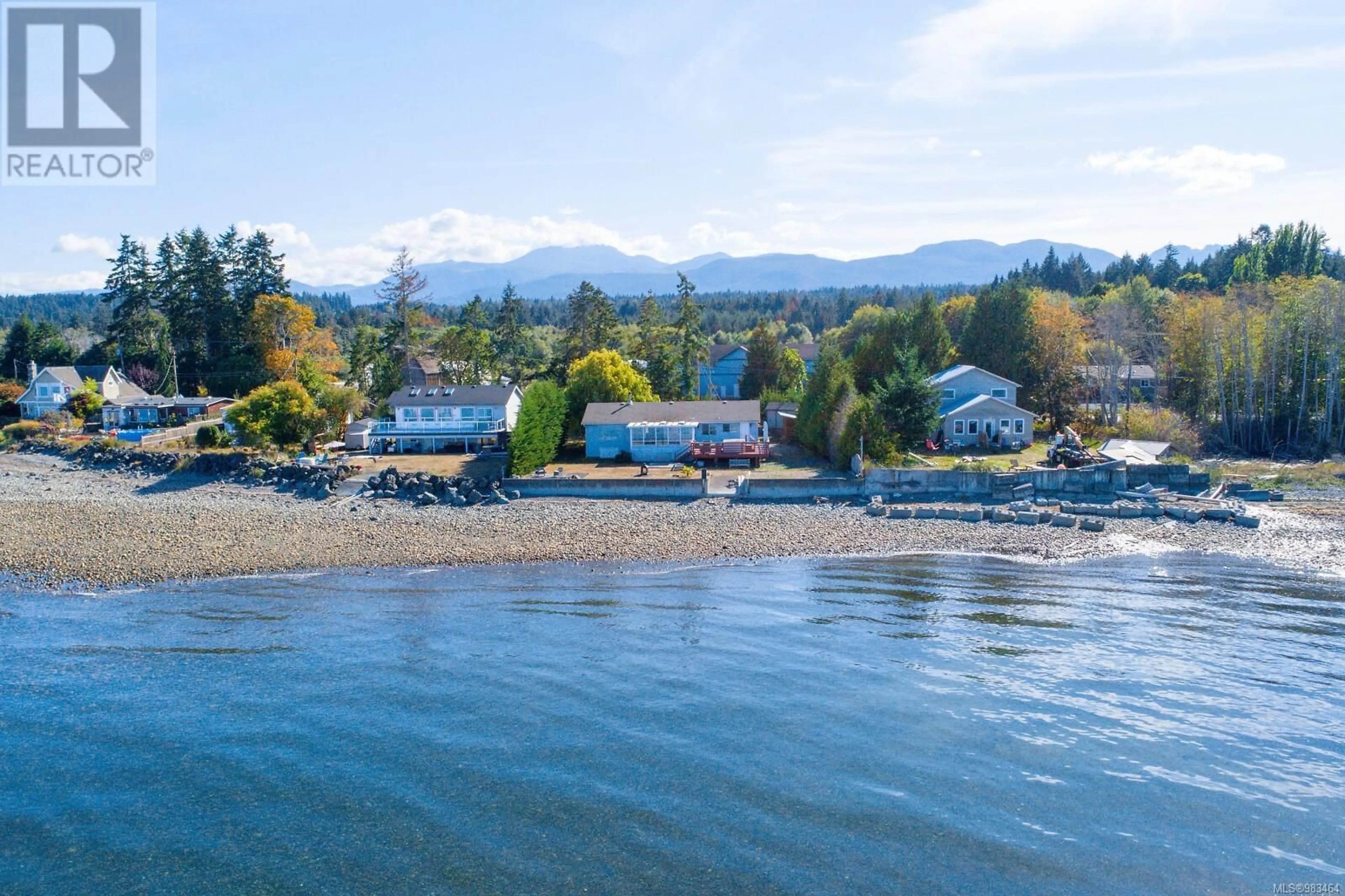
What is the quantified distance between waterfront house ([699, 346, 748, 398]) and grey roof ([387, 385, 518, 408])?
845 inches

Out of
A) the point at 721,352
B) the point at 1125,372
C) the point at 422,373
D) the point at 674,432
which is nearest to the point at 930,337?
the point at 1125,372

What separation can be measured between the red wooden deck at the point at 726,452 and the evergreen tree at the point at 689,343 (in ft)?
46.9

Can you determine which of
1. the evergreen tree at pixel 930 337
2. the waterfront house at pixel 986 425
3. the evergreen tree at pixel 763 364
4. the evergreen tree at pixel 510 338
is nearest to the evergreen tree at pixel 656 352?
the evergreen tree at pixel 763 364

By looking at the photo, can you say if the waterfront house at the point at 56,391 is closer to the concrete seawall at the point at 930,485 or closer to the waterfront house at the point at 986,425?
the concrete seawall at the point at 930,485

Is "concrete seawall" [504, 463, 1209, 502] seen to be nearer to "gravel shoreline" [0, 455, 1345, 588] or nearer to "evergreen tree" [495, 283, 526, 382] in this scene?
"gravel shoreline" [0, 455, 1345, 588]

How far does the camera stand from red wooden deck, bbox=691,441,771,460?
4038cm

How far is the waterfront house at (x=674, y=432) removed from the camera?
40750 millimetres

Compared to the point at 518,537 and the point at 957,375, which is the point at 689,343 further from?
the point at 518,537

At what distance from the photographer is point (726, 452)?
40.6 metres

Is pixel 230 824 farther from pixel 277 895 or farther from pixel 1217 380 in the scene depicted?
pixel 1217 380

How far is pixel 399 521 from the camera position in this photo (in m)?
32.3

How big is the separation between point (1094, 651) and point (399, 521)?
23361mm

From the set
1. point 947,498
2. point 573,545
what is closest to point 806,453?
point 947,498

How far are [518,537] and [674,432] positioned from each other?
13.6 meters
